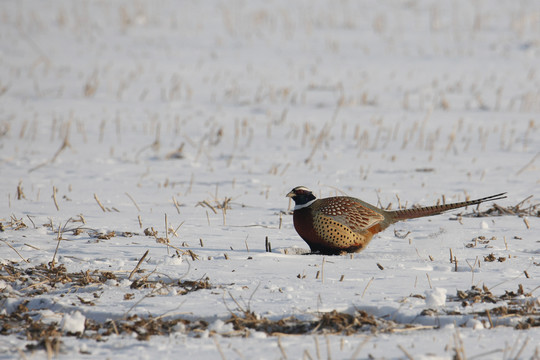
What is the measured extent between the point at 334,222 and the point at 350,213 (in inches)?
6.8

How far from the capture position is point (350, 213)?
496 centimetres

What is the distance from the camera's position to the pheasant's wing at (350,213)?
192 inches

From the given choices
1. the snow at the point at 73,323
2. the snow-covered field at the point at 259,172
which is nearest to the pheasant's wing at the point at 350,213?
the snow-covered field at the point at 259,172

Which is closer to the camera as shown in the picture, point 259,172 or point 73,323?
point 73,323

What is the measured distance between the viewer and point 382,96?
46.4 feet

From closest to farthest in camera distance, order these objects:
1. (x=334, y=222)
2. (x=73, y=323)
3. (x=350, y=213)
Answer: (x=73, y=323), (x=334, y=222), (x=350, y=213)

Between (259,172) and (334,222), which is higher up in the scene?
(334,222)

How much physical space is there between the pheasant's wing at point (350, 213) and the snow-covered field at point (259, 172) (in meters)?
0.26

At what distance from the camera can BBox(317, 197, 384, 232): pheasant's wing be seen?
4.88m

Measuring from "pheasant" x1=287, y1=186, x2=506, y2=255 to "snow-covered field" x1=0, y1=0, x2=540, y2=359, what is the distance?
0.19 metres

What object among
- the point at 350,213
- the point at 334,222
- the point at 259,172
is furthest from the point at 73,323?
the point at 259,172

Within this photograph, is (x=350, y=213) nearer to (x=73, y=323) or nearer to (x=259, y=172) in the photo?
(x=73, y=323)

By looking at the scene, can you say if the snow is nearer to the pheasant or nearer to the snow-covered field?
the snow-covered field

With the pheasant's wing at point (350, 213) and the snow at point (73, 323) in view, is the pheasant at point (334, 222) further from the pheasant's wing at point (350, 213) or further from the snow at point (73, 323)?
the snow at point (73, 323)
